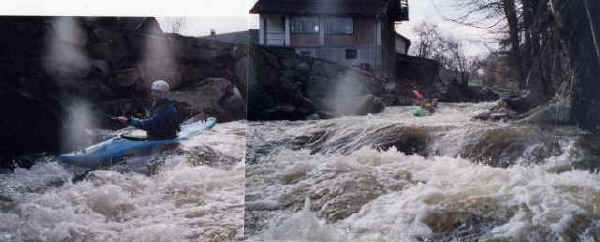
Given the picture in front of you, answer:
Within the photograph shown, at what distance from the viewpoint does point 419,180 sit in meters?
2.33

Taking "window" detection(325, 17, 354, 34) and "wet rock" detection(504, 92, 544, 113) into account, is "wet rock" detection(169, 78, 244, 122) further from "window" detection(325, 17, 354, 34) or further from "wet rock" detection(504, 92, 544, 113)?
"wet rock" detection(504, 92, 544, 113)

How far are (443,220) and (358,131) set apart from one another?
0.64 meters

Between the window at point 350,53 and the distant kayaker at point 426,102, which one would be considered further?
the window at point 350,53

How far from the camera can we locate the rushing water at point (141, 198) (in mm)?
2469

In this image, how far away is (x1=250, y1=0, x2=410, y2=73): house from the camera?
252 centimetres

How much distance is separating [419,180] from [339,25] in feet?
2.78

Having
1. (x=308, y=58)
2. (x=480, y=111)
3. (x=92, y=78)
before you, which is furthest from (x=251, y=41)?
(x=480, y=111)

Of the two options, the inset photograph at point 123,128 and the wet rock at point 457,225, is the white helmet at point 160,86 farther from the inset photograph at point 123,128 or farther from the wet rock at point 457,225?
the wet rock at point 457,225

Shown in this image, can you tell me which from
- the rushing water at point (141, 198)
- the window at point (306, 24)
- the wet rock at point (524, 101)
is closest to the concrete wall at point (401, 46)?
the window at point (306, 24)

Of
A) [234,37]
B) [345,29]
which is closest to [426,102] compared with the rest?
[345,29]

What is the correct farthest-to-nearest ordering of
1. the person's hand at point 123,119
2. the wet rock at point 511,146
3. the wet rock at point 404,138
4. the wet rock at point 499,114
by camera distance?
the person's hand at point 123,119 < the wet rock at point 404,138 < the wet rock at point 499,114 < the wet rock at point 511,146

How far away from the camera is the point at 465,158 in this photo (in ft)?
7.83

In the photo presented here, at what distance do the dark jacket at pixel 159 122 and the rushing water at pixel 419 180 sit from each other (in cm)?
42

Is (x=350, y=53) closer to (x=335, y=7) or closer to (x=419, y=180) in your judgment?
(x=335, y=7)
